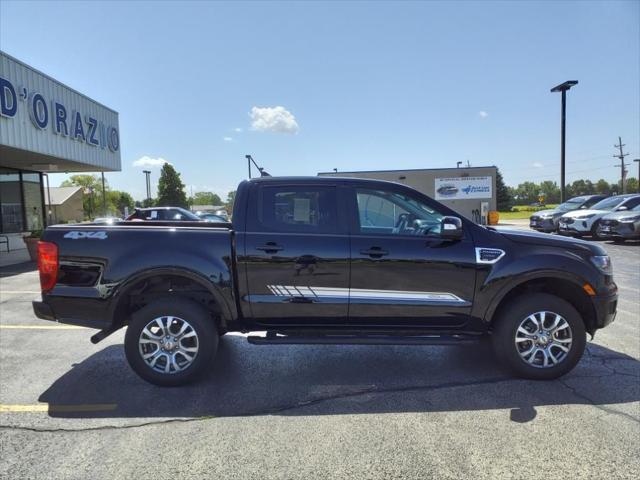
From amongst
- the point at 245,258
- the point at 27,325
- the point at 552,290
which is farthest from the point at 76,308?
the point at 552,290

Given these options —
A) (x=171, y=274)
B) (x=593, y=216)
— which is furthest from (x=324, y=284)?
(x=593, y=216)

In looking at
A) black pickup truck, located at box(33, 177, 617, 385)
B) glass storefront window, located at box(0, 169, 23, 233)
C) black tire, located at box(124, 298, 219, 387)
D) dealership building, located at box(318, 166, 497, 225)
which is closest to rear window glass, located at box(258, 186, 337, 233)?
black pickup truck, located at box(33, 177, 617, 385)

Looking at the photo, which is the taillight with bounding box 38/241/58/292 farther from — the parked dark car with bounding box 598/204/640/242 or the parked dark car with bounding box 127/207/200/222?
the parked dark car with bounding box 598/204/640/242

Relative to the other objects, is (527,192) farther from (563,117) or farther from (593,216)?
(593,216)

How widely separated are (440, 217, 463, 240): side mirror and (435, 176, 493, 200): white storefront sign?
27.8 meters

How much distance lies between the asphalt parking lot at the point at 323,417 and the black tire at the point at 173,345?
0.13 metres

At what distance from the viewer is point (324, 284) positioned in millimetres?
3865

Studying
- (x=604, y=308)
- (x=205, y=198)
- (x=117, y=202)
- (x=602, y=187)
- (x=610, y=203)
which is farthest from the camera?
(x=205, y=198)

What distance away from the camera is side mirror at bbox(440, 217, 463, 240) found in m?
3.71

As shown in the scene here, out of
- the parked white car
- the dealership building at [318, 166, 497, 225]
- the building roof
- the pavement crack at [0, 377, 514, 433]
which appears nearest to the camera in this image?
the pavement crack at [0, 377, 514, 433]

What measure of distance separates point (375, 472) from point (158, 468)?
54.4 inches

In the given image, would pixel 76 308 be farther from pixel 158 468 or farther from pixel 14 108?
pixel 14 108

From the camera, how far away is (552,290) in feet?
13.8

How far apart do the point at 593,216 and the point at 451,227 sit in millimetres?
15239
